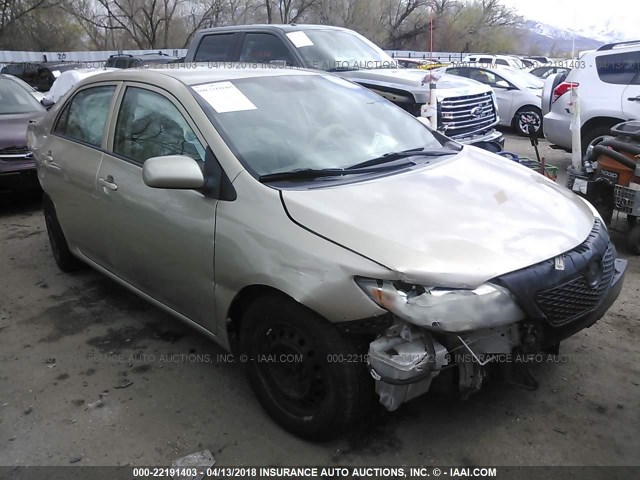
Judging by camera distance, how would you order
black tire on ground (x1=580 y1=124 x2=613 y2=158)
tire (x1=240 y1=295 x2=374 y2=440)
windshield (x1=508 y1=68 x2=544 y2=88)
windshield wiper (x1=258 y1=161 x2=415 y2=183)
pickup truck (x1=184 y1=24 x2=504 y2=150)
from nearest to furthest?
tire (x1=240 y1=295 x2=374 y2=440) → windshield wiper (x1=258 y1=161 x2=415 y2=183) → pickup truck (x1=184 y1=24 x2=504 y2=150) → black tire on ground (x1=580 y1=124 x2=613 y2=158) → windshield (x1=508 y1=68 x2=544 y2=88)

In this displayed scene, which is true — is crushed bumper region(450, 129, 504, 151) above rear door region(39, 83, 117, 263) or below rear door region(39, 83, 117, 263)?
below

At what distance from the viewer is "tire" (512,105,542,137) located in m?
11.8

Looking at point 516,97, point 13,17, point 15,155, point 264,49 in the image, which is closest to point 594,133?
point 516,97

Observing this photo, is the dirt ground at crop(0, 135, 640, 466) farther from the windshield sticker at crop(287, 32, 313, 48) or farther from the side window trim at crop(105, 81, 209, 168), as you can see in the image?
the windshield sticker at crop(287, 32, 313, 48)

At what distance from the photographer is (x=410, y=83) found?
657 cm

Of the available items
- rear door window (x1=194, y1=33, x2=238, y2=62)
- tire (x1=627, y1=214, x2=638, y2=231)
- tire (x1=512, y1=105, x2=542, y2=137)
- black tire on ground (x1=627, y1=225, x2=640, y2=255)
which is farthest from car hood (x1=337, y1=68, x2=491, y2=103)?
tire (x1=512, y1=105, x2=542, y2=137)

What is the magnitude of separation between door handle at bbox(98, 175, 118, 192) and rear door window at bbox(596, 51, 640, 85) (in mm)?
7036

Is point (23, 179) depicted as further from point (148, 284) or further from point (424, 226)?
point (424, 226)

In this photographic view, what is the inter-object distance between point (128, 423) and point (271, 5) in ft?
150

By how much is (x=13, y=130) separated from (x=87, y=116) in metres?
3.44

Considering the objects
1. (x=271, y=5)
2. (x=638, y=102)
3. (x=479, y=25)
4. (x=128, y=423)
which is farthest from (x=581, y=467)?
(x=479, y=25)

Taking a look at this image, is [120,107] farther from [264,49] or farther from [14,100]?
[14,100]

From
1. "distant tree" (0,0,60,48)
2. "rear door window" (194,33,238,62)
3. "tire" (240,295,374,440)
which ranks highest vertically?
"distant tree" (0,0,60,48)

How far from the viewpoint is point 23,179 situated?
21.3ft
